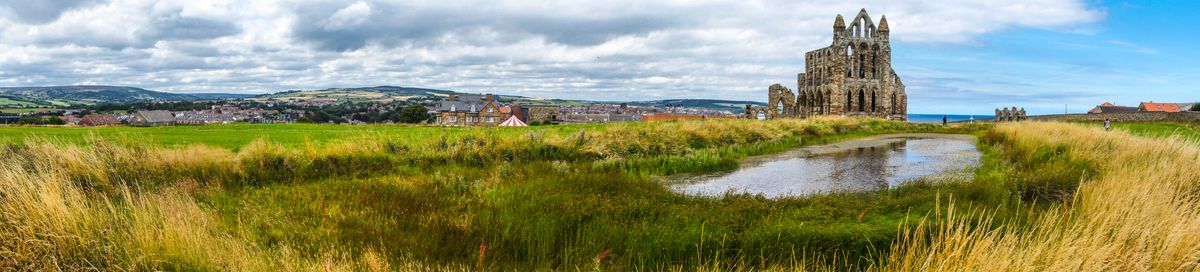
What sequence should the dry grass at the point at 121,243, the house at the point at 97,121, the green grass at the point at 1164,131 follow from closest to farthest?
the dry grass at the point at 121,243 < the green grass at the point at 1164,131 < the house at the point at 97,121

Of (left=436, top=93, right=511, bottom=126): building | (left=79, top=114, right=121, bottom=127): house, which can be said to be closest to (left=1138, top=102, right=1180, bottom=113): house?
(left=436, top=93, right=511, bottom=126): building

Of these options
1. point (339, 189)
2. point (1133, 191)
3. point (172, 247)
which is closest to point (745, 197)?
point (1133, 191)

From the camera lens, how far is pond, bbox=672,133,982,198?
10.0 metres

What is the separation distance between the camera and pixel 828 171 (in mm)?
12594

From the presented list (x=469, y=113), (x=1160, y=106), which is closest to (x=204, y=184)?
(x=469, y=113)

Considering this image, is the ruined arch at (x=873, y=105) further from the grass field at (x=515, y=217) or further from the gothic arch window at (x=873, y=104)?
the grass field at (x=515, y=217)

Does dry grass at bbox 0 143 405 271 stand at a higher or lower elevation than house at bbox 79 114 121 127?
lower

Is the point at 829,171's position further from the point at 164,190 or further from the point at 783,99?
the point at 783,99

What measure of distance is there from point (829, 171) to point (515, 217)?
803cm

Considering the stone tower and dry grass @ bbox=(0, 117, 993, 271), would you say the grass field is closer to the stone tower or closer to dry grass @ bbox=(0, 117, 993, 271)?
dry grass @ bbox=(0, 117, 993, 271)

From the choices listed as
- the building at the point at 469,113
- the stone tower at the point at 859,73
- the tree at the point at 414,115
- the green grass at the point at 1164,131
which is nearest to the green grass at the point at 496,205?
the green grass at the point at 1164,131

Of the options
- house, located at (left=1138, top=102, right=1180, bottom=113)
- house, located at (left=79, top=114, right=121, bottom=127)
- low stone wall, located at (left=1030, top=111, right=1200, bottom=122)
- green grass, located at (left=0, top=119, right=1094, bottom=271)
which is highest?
house, located at (left=1138, top=102, right=1180, bottom=113)

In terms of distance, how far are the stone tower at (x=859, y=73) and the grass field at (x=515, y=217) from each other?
4079 centimetres

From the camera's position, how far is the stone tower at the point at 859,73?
5212 cm
